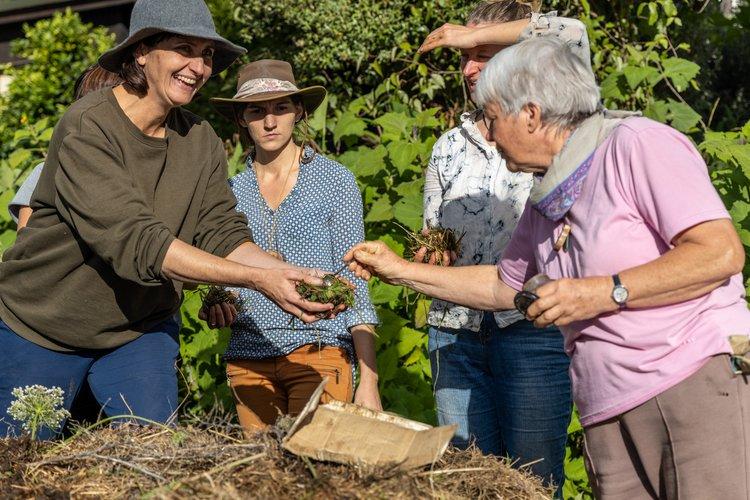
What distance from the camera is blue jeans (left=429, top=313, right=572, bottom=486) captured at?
3.93 m

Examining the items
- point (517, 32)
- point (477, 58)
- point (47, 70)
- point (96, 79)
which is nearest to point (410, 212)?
point (477, 58)

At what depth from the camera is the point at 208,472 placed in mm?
2625

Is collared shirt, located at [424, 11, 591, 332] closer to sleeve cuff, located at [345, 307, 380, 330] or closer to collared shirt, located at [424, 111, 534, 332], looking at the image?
collared shirt, located at [424, 111, 534, 332]

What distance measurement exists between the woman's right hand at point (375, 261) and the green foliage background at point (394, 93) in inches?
37.3

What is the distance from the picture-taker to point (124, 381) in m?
3.86

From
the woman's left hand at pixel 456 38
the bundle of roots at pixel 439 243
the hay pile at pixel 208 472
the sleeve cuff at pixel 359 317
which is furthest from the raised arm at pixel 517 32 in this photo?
the hay pile at pixel 208 472

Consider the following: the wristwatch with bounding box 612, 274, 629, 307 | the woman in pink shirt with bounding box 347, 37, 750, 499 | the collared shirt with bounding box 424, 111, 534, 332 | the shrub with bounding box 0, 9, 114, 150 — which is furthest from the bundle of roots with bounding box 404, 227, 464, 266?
the shrub with bounding box 0, 9, 114, 150

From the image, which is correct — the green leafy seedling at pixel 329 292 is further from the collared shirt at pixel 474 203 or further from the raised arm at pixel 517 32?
the raised arm at pixel 517 32

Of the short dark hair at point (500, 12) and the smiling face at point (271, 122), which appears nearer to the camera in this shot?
the short dark hair at point (500, 12)

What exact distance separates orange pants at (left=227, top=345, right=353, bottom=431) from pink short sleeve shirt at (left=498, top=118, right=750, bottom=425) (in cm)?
150

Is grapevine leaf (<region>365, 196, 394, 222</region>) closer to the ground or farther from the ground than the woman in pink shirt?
closer to the ground

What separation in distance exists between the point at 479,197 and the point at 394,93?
431 centimetres

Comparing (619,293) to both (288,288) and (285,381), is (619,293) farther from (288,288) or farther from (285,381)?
(285,381)

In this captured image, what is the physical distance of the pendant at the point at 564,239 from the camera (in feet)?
10.0
